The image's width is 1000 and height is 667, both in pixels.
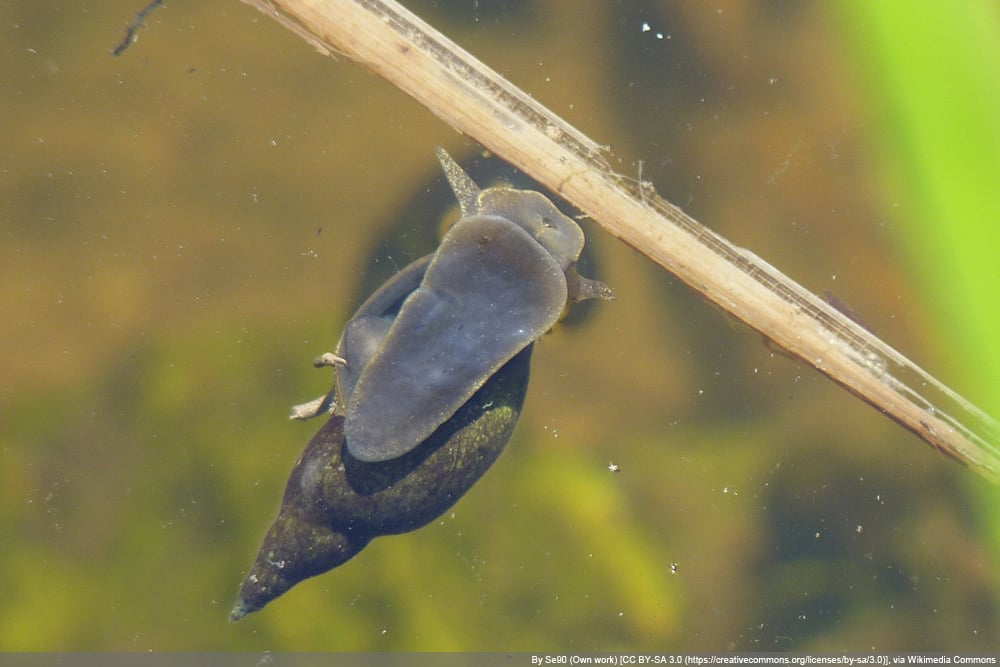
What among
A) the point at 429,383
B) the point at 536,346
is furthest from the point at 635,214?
the point at 429,383

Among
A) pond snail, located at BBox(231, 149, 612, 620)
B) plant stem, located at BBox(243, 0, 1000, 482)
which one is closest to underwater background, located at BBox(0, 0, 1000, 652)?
plant stem, located at BBox(243, 0, 1000, 482)

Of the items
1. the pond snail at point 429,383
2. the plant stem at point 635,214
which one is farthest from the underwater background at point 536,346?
the pond snail at point 429,383

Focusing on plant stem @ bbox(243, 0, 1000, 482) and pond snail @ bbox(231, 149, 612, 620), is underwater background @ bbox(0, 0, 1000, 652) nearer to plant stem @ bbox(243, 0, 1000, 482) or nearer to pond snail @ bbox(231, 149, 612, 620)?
plant stem @ bbox(243, 0, 1000, 482)

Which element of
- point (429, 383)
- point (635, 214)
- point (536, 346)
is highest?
point (635, 214)

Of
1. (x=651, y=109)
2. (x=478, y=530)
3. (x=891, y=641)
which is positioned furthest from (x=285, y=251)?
(x=891, y=641)

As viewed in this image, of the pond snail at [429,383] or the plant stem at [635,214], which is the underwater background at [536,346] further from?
the pond snail at [429,383]

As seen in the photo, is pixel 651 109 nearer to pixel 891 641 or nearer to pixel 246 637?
pixel 891 641

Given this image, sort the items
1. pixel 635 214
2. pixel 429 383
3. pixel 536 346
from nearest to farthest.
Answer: pixel 429 383 → pixel 635 214 → pixel 536 346

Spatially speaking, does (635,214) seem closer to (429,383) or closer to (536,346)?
(536,346)

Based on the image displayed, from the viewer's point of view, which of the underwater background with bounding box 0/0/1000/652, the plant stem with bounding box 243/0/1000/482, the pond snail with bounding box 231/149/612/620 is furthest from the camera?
the underwater background with bounding box 0/0/1000/652
